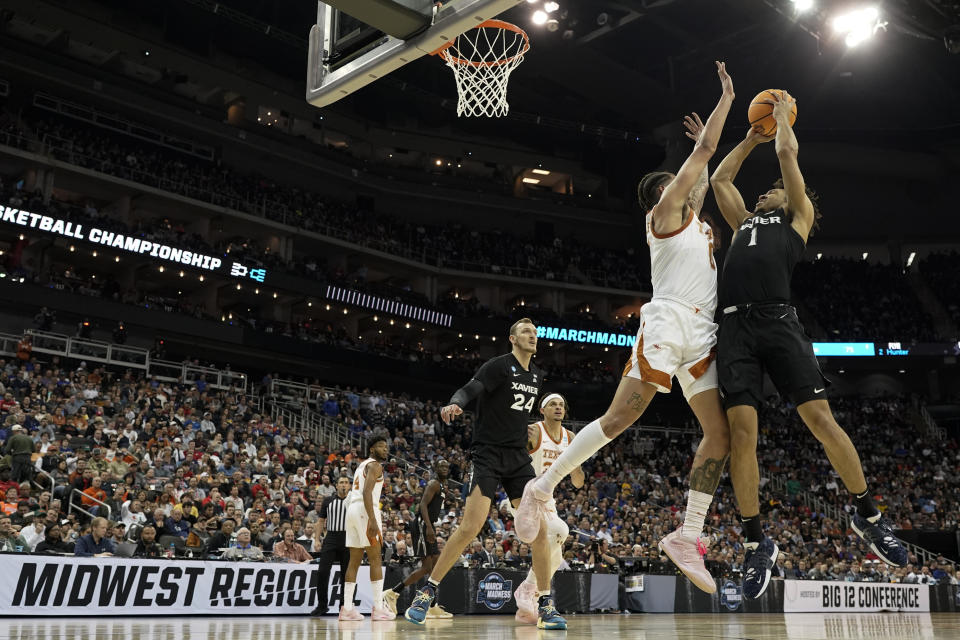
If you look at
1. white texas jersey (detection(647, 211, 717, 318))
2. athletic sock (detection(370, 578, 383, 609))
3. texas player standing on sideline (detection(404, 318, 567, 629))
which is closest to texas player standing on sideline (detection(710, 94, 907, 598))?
white texas jersey (detection(647, 211, 717, 318))

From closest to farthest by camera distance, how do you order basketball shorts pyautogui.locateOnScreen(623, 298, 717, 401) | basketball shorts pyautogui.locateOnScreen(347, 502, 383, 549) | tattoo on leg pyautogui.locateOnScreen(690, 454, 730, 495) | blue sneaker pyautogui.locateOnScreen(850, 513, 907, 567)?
blue sneaker pyautogui.locateOnScreen(850, 513, 907, 567)
basketball shorts pyautogui.locateOnScreen(623, 298, 717, 401)
tattoo on leg pyautogui.locateOnScreen(690, 454, 730, 495)
basketball shorts pyautogui.locateOnScreen(347, 502, 383, 549)

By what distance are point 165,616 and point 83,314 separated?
20.8 meters

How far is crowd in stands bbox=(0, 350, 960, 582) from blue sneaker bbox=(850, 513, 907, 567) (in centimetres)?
247

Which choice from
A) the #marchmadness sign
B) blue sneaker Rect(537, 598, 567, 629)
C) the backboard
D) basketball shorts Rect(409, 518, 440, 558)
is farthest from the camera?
the #marchmadness sign

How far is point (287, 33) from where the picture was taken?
33.1 m

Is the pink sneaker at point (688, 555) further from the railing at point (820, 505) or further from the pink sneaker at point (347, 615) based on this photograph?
the railing at point (820, 505)

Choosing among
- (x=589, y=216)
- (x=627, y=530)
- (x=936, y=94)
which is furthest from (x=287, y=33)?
(x=936, y=94)

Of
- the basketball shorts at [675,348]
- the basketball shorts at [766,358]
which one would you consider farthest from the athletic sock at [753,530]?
the basketball shorts at [675,348]

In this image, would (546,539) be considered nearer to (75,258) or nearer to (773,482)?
(773,482)

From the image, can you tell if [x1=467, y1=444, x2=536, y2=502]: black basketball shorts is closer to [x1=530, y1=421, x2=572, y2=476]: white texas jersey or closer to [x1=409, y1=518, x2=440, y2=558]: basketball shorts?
[x1=530, y1=421, x2=572, y2=476]: white texas jersey

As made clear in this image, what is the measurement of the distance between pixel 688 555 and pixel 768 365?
46.5 inches

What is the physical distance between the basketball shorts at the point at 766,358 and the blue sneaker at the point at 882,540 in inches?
30.6

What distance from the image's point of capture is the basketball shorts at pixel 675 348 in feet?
16.3

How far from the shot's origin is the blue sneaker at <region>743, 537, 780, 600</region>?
4.70 meters
